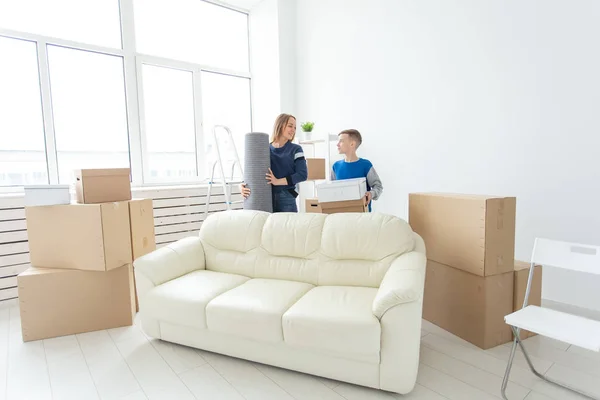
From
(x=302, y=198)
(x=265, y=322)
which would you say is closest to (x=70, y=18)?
(x=302, y=198)

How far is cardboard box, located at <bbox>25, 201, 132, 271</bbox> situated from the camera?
8.19 ft

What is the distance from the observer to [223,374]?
79.4 inches

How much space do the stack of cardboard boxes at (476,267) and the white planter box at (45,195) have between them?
259 centimetres

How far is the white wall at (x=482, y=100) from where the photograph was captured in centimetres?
246

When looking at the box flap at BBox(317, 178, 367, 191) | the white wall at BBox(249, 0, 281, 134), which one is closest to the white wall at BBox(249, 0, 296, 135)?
the white wall at BBox(249, 0, 281, 134)

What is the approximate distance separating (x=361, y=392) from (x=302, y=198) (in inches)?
129

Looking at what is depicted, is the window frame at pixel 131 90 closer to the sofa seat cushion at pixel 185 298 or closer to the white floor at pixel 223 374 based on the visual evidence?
the white floor at pixel 223 374

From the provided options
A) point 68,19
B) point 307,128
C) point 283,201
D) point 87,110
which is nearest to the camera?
point 283,201

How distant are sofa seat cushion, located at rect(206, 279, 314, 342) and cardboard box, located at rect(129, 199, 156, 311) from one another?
970 mm

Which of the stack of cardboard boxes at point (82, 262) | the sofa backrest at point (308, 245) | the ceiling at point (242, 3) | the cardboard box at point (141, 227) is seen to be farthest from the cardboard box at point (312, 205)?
the ceiling at point (242, 3)

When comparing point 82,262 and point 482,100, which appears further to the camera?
point 482,100

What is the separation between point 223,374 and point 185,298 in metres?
0.49

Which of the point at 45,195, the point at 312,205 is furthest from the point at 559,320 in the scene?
the point at 45,195

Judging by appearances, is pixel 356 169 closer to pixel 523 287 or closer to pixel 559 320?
pixel 523 287
